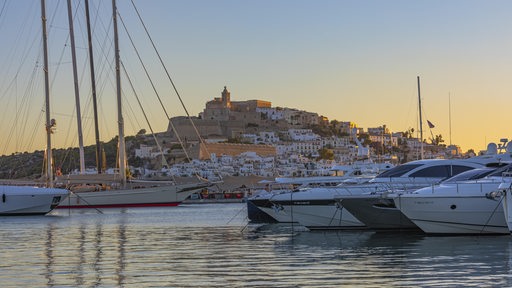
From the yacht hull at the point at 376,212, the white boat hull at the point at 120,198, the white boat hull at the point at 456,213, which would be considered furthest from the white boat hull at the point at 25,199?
the white boat hull at the point at 456,213

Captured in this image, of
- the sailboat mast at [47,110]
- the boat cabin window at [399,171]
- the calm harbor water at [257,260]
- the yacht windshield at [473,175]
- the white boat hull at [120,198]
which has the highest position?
the sailboat mast at [47,110]

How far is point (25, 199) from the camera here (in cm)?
5066

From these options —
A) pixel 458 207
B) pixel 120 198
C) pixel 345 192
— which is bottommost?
pixel 120 198

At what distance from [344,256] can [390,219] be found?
7.23 meters

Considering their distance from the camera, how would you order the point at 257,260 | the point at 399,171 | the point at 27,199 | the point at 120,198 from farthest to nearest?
the point at 120,198, the point at 27,199, the point at 399,171, the point at 257,260

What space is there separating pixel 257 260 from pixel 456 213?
713cm

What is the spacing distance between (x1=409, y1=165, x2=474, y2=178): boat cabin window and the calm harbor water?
3.33 meters

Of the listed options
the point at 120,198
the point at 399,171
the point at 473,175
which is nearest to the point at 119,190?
the point at 120,198

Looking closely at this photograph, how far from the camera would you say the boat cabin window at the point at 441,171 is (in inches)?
1235

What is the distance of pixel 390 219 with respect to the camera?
28531mm

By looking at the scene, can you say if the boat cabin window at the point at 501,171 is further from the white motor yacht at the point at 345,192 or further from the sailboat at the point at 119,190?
the sailboat at the point at 119,190

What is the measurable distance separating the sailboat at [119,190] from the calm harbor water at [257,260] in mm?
29334

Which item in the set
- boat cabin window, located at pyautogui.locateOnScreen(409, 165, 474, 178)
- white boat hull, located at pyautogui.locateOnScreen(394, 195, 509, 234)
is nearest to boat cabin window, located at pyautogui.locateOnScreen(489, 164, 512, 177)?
white boat hull, located at pyautogui.locateOnScreen(394, 195, 509, 234)

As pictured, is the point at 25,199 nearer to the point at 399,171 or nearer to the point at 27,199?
the point at 27,199
